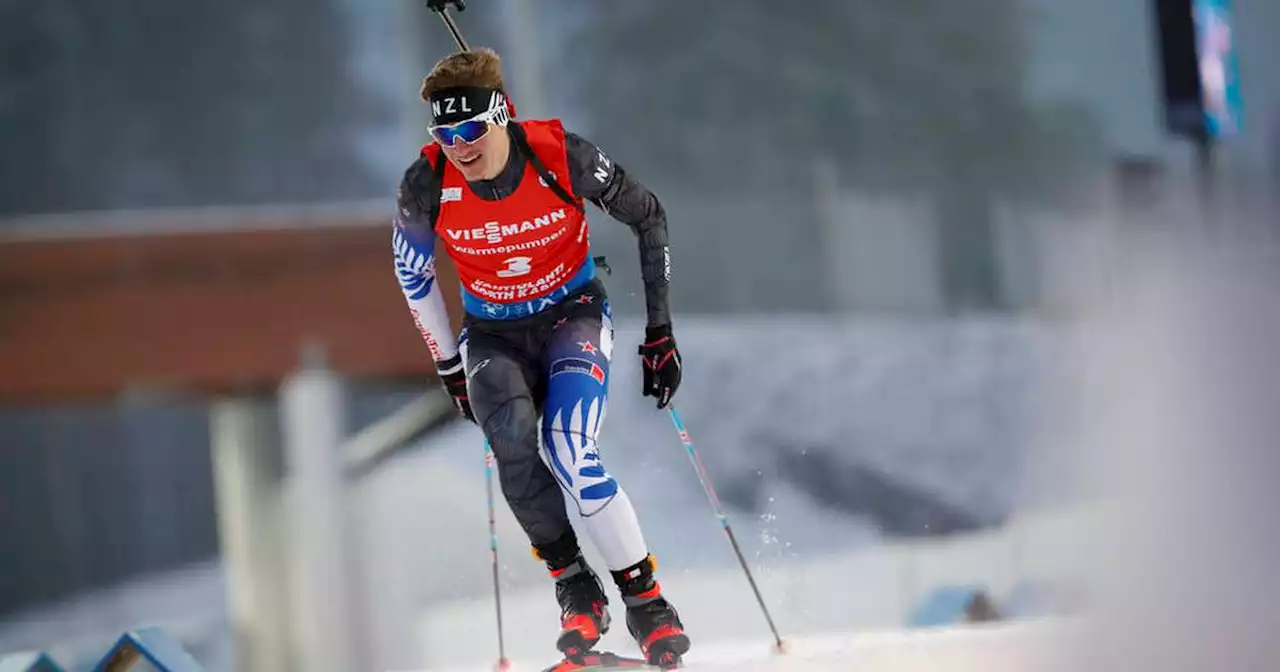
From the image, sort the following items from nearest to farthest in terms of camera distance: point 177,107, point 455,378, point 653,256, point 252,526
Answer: point 653,256 → point 455,378 → point 252,526 → point 177,107

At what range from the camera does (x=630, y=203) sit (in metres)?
3.89

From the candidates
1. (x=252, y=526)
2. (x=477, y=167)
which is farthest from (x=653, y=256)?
(x=252, y=526)

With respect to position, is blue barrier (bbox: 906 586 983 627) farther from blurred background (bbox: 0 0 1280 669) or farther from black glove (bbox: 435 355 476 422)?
black glove (bbox: 435 355 476 422)

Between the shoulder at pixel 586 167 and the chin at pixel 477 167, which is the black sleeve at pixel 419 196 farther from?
the shoulder at pixel 586 167

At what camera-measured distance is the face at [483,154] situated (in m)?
3.64

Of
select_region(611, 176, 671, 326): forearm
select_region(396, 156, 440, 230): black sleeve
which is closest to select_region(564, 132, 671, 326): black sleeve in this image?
select_region(611, 176, 671, 326): forearm

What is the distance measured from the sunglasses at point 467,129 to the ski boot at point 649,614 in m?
1.29

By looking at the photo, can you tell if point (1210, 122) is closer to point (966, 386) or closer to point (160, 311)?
point (966, 386)

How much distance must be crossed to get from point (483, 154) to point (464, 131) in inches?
3.7

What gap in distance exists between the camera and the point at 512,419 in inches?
145

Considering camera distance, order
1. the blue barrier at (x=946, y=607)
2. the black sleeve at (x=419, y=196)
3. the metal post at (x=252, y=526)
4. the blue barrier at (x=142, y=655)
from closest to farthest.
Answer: the black sleeve at (x=419, y=196) → the blue barrier at (x=142, y=655) → the blue barrier at (x=946, y=607) → the metal post at (x=252, y=526)

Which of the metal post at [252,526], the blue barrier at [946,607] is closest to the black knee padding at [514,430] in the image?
the blue barrier at [946,607]

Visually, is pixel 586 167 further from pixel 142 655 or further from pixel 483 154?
pixel 142 655

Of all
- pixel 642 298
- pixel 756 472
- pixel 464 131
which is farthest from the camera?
pixel 756 472
